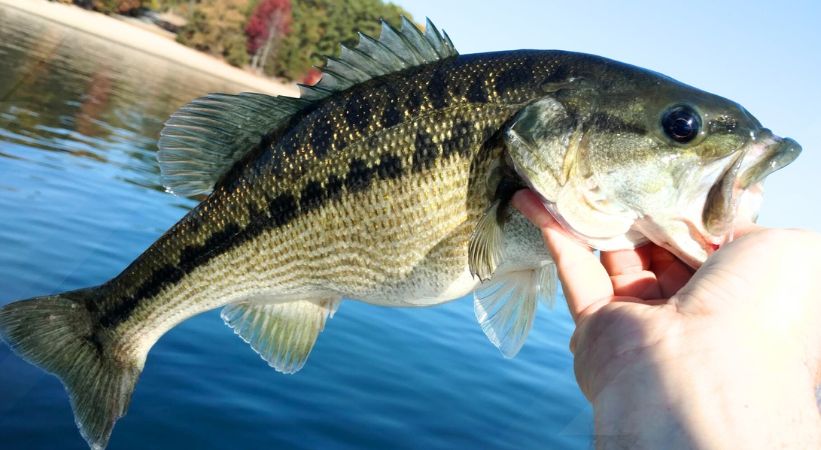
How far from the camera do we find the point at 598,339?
2.28 metres

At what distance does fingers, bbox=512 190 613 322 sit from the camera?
251 centimetres

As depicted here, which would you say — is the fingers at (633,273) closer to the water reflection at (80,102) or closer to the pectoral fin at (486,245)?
the pectoral fin at (486,245)

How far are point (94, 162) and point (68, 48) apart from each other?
80.5ft

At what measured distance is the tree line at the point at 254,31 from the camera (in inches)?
2186

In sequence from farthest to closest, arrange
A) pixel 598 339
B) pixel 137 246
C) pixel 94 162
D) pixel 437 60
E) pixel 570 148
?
pixel 94 162
pixel 137 246
pixel 437 60
pixel 570 148
pixel 598 339

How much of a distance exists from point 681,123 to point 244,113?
189cm

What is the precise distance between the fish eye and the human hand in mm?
426

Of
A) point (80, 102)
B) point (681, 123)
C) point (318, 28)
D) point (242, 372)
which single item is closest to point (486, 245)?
point (681, 123)

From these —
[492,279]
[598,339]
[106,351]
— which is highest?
[598,339]

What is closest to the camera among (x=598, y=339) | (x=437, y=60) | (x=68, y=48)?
(x=598, y=339)

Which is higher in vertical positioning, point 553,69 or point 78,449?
point 553,69

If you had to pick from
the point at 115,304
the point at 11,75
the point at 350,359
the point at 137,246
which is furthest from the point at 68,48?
the point at 115,304

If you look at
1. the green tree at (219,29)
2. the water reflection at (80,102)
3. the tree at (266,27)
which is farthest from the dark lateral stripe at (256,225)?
the tree at (266,27)

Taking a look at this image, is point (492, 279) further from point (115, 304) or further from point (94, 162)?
point (94, 162)
